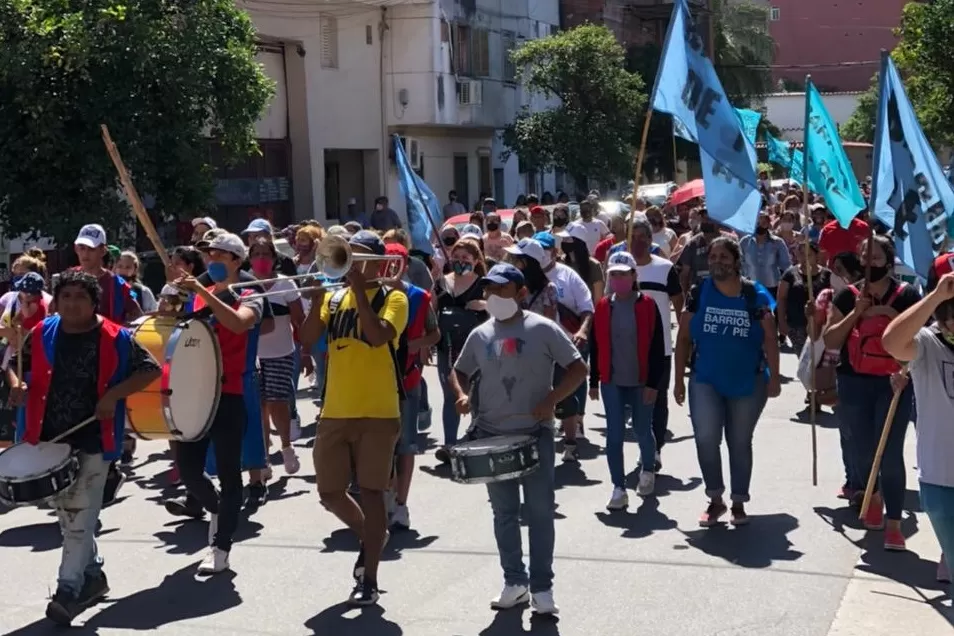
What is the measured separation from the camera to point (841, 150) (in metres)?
10.9

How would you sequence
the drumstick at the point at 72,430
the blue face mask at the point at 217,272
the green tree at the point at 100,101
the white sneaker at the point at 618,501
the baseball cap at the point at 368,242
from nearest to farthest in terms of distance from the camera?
the drumstick at the point at 72,430 < the baseball cap at the point at 368,242 < the blue face mask at the point at 217,272 < the white sneaker at the point at 618,501 < the green tree at the point at 100,101

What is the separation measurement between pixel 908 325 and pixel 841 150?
519cm

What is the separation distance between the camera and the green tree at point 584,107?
37.6 meters

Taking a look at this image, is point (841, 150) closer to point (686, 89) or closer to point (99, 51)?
point (686, 89)

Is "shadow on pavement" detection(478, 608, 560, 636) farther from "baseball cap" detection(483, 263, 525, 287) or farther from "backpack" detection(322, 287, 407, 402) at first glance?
"baseball cap" detection(483, 263, 525, 287)

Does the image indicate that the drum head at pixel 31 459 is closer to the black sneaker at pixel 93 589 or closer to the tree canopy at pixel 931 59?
the black sneaker at pixel 93 589

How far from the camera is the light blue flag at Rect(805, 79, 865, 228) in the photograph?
34.2 feet

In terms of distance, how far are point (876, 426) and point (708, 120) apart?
3258 millimetres

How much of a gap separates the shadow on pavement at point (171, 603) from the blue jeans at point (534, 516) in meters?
1.40

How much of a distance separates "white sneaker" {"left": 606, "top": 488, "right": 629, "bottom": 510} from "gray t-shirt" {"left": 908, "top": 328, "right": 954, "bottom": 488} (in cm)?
349

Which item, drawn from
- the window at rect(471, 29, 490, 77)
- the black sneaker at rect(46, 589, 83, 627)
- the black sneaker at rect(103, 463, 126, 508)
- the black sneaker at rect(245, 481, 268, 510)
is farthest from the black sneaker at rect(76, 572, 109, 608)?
the window at rect(471, 29, 490, 77)

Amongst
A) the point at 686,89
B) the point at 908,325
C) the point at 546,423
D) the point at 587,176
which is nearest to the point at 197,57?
the point at 686,89

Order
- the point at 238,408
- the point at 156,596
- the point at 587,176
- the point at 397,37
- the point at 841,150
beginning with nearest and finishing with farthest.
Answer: the point at 156,596 < the point at 238,408 < the point at 841,150 < the point at 397,37 < the point at 587,176

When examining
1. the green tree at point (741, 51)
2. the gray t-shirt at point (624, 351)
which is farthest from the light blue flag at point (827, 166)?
the green tree at point (741, 51)
